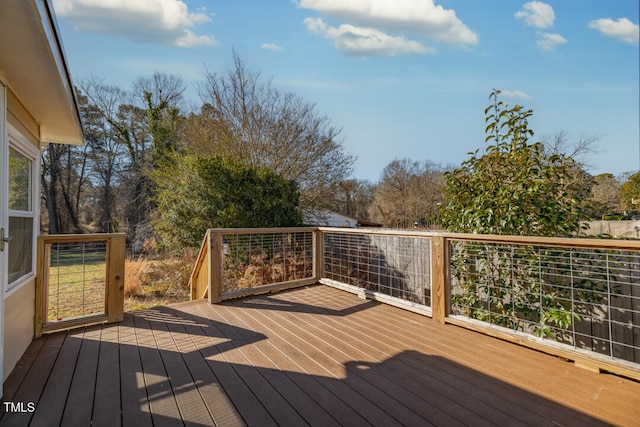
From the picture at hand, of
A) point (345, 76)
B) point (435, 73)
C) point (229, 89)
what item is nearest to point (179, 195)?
point (229, 89)

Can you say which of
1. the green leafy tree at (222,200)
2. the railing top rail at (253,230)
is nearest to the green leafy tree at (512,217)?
the railing top rail at (253,230)

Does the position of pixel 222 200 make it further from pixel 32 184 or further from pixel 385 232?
pixel 385 232

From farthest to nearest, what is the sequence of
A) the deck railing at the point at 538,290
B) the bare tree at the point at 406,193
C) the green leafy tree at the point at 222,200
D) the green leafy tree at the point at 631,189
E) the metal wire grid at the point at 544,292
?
1. the bare tree at the point at 406,193
2. the green leafy tree at the point at 631,189
3. the green leafy tree at the point at 222,200
4. the metal wire grid at the point at 544,292
5. the deck railing at the point at 538,290

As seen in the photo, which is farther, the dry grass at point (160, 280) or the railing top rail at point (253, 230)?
the dry grass at point (160, 280)

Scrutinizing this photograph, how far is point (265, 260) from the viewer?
20.2 feet

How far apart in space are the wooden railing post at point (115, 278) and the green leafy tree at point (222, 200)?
3470mm

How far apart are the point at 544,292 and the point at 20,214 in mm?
4773

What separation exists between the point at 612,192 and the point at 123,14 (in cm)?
1823

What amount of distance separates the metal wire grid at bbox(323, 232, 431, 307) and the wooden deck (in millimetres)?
1881

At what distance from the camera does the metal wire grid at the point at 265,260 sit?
5398mm

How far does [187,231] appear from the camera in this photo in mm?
7098

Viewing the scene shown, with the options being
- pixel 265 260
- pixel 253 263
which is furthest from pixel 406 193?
pixel 253 263

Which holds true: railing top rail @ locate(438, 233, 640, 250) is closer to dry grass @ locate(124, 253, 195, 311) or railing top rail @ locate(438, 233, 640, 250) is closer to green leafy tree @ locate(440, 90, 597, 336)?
green leafy tree @ locate(440, 90, 597, 336)

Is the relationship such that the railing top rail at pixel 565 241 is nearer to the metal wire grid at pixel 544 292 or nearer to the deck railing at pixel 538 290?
the deck railing at pixel 538 290
